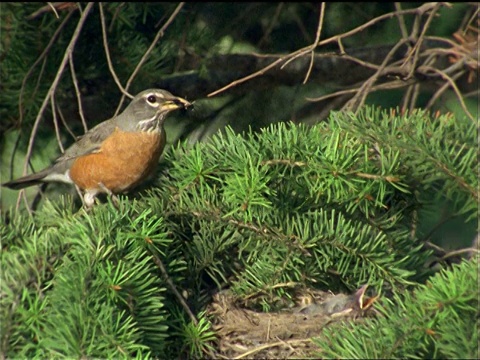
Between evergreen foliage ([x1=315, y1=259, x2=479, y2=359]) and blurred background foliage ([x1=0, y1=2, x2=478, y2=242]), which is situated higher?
evergreen foliage ([x1=315, y1=259, x2=479, y2=359])

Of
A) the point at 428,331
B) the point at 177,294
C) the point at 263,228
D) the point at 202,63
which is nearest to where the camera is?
the point at 428,331

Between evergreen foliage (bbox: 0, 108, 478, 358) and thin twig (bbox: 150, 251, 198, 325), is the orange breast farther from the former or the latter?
thin twig (bbox: 150, 251, 198, 325)

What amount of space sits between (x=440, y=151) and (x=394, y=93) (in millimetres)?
1977

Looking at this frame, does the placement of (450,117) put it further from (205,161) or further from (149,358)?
(149,358)

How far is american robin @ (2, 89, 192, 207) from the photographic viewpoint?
9.02 feet

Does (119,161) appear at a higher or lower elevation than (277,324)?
lower

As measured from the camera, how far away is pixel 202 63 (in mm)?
3141

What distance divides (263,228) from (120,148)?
4.11ft

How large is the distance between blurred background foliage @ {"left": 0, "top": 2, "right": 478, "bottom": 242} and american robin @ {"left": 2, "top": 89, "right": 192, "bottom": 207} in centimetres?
10

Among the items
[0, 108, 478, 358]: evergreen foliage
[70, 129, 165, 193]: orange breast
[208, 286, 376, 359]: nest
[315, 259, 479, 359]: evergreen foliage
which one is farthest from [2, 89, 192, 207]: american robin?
[315, 259, 479, 359]: evergreen foliage

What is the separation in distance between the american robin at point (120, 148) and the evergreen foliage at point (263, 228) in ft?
2.74

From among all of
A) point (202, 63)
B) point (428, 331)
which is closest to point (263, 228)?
point (428, 331)

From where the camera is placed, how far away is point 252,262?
177cm

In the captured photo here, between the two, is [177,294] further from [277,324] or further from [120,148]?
[120,148]
